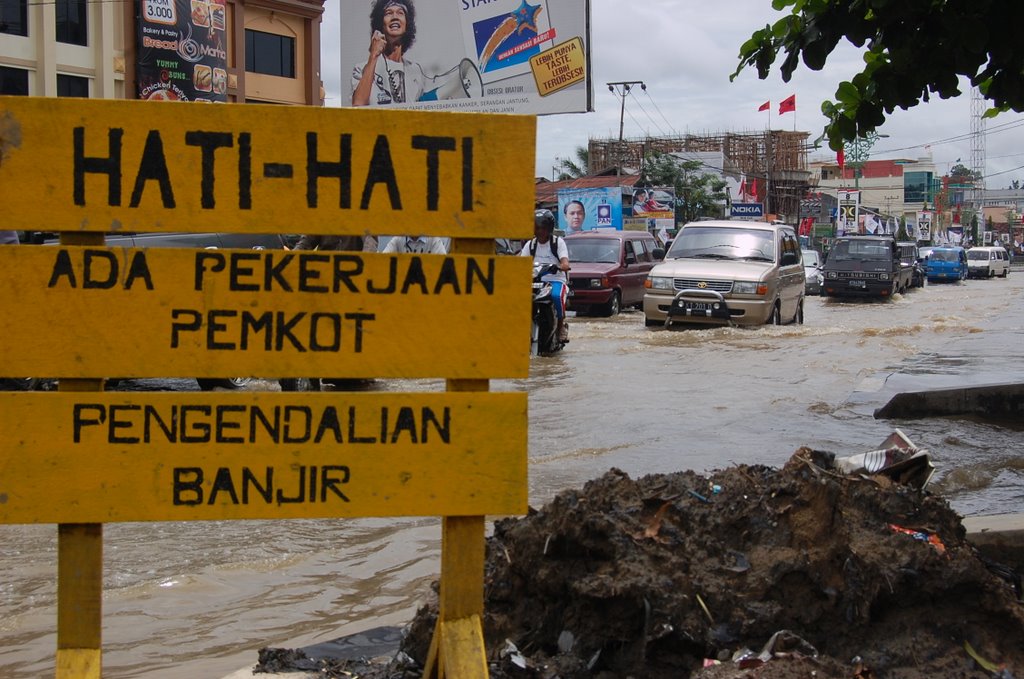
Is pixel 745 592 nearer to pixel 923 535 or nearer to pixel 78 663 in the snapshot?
pixel 923 535

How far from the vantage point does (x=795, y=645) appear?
3.26 meters

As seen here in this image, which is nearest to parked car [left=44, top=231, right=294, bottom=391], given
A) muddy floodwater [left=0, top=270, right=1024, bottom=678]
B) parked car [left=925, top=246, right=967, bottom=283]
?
muddy floodwater [left=0, top=270, right=1024, bottom=678]

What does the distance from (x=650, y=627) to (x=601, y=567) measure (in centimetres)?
30

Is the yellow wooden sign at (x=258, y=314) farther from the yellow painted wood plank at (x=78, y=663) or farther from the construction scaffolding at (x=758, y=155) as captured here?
the construction scaffolding at (x=758, y=155)

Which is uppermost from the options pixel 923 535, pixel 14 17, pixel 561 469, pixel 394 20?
pixel 14 17

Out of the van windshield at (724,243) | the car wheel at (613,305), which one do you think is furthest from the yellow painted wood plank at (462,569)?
the car wheel at (613,305)

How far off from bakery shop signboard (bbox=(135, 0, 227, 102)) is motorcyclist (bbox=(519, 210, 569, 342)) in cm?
2079

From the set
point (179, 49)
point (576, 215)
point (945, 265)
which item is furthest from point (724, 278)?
point (945, 265)

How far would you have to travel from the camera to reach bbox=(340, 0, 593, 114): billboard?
17500 mm

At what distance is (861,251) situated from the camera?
3070 centimetres

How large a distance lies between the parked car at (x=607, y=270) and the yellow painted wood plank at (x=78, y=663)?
60.0 feet

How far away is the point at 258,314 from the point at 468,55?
1598cm

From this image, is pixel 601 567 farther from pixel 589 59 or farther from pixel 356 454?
pixel 589 59

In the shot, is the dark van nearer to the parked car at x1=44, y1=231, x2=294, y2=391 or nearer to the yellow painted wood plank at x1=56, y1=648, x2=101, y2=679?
the parked car at x1=44, y1=231, x2=294, y2=391
